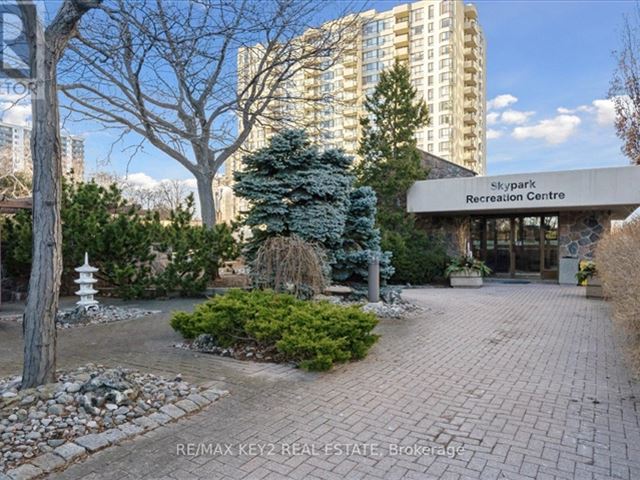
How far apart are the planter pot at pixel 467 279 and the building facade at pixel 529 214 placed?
7.61ft

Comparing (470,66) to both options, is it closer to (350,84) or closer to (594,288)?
(350,84)

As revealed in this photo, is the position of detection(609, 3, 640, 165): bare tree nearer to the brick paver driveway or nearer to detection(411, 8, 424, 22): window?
the brick paver driveway

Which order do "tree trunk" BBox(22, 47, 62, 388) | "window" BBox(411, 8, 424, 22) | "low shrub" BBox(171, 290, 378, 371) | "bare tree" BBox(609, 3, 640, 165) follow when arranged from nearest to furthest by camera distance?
"tree trunk" BBox(22, 47, 62, 388) → "low shrub" BBox(171, 290, 378, 371) → "bare tree" BBox(609, 3, 640, 165) → "window" BBox(411, 8, 424, 22)

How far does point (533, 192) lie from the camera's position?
1452 cm

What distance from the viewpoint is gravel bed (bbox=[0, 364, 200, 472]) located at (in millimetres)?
2975

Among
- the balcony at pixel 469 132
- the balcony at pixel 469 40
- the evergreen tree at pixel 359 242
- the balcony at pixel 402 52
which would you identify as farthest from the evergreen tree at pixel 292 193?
the balcony at pixel 469 40

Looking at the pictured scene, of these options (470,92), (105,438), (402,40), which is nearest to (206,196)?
(105,438)

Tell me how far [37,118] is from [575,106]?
23271 millimetres

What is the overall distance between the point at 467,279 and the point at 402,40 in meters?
53.8

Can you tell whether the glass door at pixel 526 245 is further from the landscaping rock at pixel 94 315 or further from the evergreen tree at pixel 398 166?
the landscaping rock at pixel 94 315

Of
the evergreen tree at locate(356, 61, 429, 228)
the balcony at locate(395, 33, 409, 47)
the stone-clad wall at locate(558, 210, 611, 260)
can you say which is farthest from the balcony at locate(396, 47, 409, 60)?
the stone-clad wall at locate(558, 210, 611, 260)

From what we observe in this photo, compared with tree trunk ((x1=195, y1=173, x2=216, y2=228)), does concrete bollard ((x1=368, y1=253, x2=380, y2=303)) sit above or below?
below

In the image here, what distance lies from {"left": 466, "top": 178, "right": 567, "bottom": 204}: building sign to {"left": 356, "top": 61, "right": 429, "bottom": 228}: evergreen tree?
8.54 feet

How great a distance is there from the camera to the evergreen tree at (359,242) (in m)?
9.47
